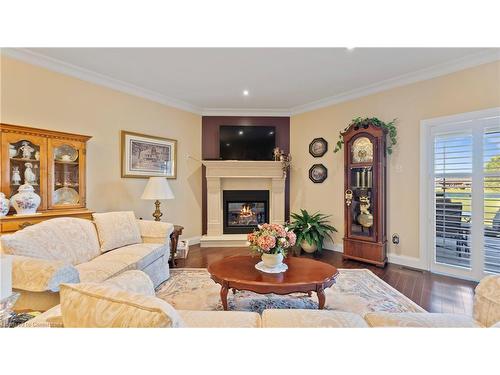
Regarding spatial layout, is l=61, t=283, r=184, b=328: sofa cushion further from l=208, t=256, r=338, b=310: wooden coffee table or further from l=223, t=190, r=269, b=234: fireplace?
l=223, t=190, r=269, b=234: fireplace

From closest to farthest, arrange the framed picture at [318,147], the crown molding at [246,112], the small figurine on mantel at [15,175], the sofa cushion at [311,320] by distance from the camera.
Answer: the sofa cushion at [311,320] → the small figurine on mantel at [15,175] → the framed picture at [318,147] → the crown molding at [246,112]

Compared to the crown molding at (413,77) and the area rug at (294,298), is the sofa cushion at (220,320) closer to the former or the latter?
the area rug at (294,298)

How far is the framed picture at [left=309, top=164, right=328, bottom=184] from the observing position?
4723mm

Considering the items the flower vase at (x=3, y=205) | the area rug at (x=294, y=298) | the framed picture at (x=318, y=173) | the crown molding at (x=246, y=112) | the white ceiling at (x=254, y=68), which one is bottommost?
the area rug at (x=294, y=298)

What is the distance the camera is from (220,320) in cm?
144

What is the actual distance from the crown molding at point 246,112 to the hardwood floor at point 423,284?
277 cm

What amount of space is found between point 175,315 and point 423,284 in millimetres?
3280

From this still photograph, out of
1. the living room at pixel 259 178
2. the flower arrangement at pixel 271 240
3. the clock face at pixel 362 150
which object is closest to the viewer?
the living room at pixel 259 178

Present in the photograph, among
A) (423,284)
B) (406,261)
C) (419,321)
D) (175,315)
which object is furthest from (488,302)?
(406,261)

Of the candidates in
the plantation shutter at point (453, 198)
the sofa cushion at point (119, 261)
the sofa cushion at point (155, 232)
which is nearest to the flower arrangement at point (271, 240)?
the sofa cushion at point (119, 261)

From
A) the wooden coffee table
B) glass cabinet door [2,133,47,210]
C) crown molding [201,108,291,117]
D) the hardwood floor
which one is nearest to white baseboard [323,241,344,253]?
the hardwood floor

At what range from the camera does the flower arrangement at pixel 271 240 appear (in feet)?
7.82

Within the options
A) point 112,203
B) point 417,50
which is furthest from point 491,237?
point 112,203
